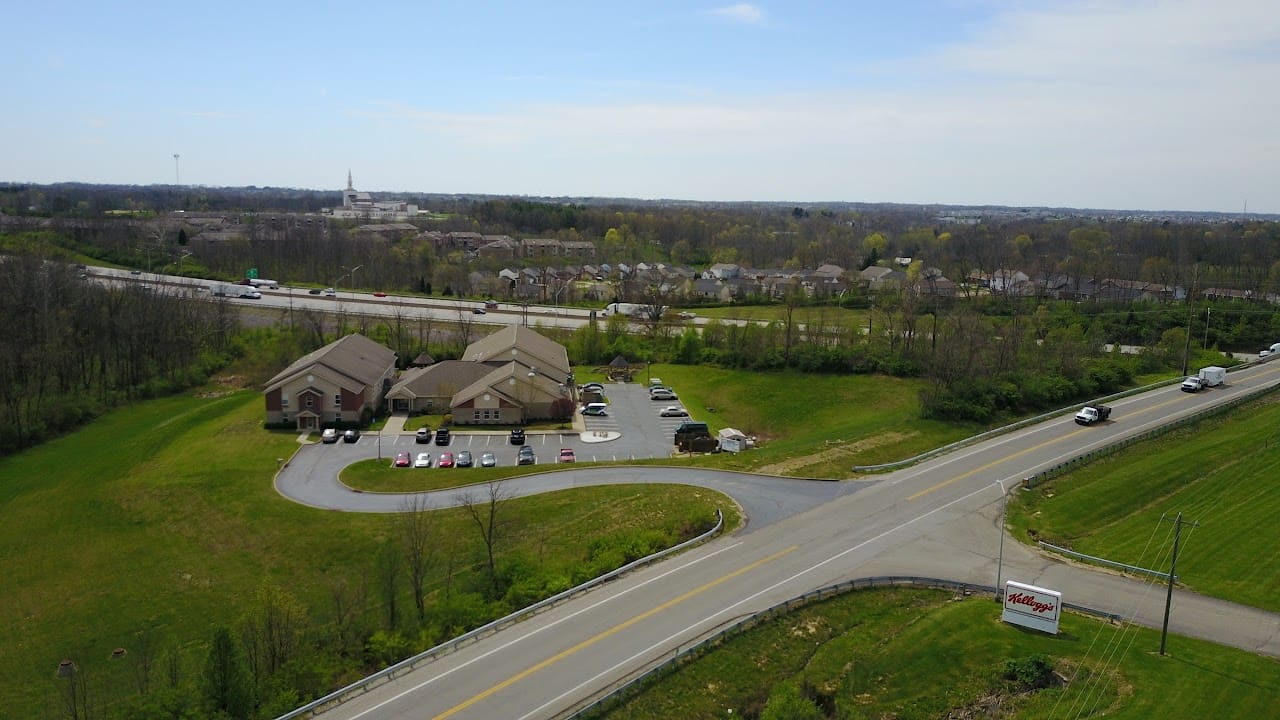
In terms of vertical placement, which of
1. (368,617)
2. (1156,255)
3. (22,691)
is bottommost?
(22,691)

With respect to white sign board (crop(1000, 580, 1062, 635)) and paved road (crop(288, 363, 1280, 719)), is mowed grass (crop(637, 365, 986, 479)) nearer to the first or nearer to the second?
paved road (crop(288, 363, 1280, 719))

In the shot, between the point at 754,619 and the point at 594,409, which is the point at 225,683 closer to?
the point at 754,619

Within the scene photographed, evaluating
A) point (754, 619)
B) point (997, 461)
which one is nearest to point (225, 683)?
point (754, 619)

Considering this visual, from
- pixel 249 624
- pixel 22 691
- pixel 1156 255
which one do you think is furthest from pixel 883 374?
pixel 1156 255

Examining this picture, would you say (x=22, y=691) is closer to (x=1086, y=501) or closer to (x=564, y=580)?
(x=564, y=580)

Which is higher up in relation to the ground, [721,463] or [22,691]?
[721,463]

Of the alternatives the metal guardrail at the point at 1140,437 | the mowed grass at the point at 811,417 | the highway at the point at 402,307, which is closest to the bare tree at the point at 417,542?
the mowed grass at the point at 811,417

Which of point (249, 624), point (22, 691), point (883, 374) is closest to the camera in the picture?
point (249, 624)
